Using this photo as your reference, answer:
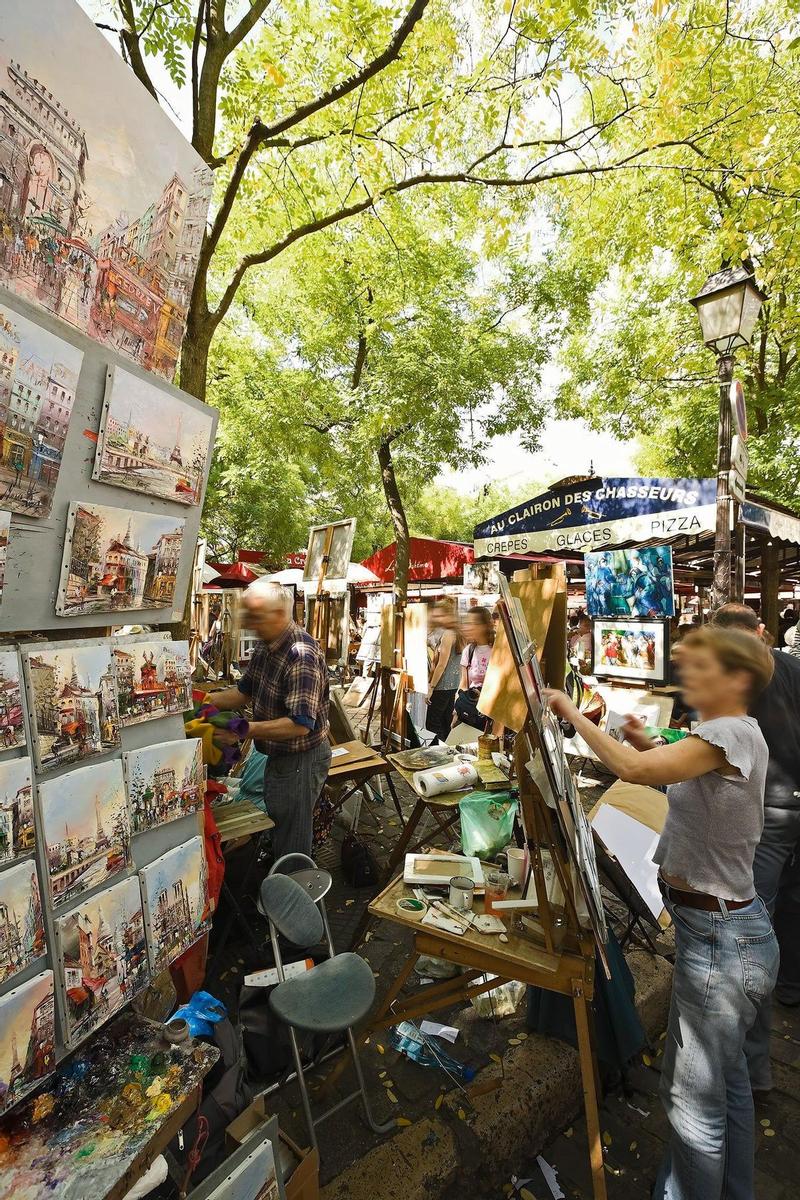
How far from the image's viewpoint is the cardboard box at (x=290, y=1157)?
1569 millimetres

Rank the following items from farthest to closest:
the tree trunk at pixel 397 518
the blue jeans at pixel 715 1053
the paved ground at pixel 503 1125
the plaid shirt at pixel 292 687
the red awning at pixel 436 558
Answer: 1. the red awning at pixel 436 558
2. the tree trunk at pixel 397 518
3. the plaid shirt at pixel 292 687
4. the paved ground at pixel 503 1125
5. the blue jeans at pixel 715 1053

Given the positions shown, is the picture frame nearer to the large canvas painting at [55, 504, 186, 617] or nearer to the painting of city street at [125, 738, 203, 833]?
the painting of city street at [125, 738, 203, 833]

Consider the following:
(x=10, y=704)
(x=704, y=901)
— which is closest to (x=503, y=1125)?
(x=704, y=901)

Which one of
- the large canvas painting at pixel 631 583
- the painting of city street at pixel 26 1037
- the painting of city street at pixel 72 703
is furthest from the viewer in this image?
the large canvas painting at pixel 631 583

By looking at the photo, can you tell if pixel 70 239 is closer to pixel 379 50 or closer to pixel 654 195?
pixel 379 50

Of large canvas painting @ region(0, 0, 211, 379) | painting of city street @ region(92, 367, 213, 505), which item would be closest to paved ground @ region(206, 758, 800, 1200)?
painting of city street @ region(92, 367, 213, 505)

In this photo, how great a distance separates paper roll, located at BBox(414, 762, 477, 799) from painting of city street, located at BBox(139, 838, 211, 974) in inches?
68.8

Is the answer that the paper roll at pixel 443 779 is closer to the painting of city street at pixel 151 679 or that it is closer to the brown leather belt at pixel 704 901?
the brown leather belt at pixel 704 901

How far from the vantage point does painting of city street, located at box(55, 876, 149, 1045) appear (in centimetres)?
130

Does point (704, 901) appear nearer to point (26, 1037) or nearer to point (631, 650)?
point (26, 1037)

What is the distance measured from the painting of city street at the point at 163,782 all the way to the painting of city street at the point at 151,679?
104 mm

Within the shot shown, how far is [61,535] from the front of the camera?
1.34 meters

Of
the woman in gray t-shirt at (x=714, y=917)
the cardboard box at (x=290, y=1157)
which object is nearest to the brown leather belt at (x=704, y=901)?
the woman in gray t-shirt at (x=714, y=917)

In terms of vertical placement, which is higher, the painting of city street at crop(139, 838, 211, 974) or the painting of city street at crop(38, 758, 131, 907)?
the painting of city street at crop(38, 758, 131, 907)
